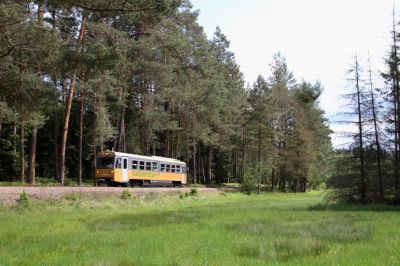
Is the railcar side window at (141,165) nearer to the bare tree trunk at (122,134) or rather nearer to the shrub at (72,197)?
the bare tree trunk at (122,134)

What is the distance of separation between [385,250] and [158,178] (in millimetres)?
29825

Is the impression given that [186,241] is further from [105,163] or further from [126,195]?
[105,163]

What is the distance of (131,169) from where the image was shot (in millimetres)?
34688

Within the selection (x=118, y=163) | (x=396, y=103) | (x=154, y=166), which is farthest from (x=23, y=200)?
(x=396, y=103)

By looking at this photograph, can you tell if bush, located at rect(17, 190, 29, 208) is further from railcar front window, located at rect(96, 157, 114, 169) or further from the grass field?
railcar front window, located at rect(96, 157, 114, 169)

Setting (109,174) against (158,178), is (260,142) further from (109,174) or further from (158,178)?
(109,174)

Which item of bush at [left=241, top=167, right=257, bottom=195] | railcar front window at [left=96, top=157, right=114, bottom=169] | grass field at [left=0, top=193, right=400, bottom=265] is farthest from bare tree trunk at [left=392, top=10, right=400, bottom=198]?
bush at [left=241, top=167, right=257, bottom=195]

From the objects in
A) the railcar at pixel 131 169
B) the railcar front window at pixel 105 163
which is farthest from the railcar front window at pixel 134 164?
the railcar front window at pixel 105 163

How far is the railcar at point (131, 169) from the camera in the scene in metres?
33.2

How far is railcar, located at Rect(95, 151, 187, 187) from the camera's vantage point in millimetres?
33188

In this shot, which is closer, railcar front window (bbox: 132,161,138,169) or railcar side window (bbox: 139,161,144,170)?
railcar front window (bbox: 132,161,138,169)

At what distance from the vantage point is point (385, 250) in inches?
412

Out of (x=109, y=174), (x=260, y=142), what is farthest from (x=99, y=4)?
(x=260, y=142)

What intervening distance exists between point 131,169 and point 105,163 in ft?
7.16
